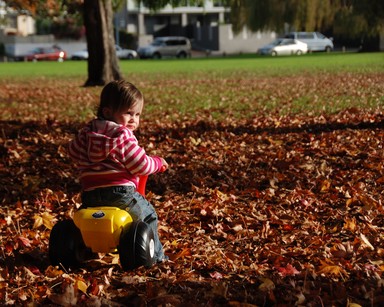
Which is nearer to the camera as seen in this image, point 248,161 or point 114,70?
point 248,161

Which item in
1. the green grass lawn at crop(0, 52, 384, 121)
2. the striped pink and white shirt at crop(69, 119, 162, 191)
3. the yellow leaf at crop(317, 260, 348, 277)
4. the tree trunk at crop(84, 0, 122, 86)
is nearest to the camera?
the yellow leaf at crop(317, 260, 348, 277)

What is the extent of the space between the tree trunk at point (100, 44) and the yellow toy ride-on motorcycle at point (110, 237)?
18.2 meters

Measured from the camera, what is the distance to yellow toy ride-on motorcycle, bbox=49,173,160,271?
15.4ft

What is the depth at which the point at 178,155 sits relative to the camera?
958 cm

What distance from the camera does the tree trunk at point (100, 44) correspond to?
892 inches

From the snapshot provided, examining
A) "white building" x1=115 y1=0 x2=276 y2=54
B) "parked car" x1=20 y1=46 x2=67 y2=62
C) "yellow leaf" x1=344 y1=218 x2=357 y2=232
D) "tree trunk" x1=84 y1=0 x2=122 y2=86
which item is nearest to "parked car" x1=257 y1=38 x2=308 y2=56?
"white building" x1=115 y1=0 x2=276 y2=54

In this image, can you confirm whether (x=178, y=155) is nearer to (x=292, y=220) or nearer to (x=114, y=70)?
(x=292, y=220)

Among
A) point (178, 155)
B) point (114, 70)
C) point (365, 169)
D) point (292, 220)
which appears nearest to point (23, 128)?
point (178, 155)

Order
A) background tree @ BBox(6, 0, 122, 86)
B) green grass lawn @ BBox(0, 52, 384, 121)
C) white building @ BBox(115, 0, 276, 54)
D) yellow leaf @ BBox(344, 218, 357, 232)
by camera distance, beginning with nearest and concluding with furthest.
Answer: yellow leaf @ BBox(344, 218, 357, 232) → green grass lawn @ BBox(0, 52, 384, 121) → background tree @ BBox(6, 0, 122, 86) → white building @ BBox(115, 0, 276, 54)

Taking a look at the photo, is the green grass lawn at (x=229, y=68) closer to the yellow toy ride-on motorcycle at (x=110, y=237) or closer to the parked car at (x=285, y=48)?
the parked car at (x=285, y=48)

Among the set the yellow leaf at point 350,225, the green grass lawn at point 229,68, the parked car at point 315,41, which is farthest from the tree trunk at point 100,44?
the parked car at point 315,41

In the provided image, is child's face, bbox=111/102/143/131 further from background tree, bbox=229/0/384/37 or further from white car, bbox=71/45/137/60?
white car, bbox=71/45/137/60

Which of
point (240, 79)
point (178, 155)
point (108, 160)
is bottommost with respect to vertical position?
point (240, 79)

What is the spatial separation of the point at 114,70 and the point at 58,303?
19.4 meters
